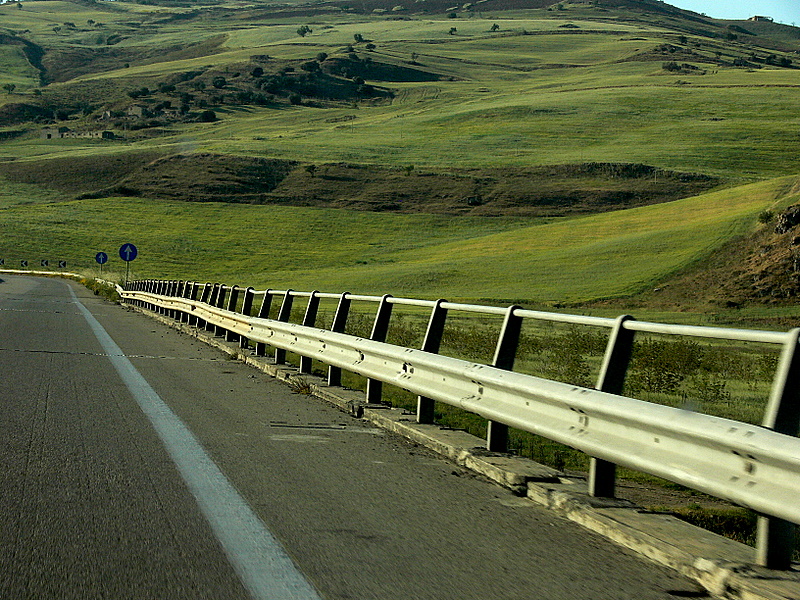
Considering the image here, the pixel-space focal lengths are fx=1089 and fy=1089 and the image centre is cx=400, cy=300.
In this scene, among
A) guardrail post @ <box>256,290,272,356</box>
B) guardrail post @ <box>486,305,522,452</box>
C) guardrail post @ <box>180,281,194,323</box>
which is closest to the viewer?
guardrail post @ <box>486,305,522,452</box>

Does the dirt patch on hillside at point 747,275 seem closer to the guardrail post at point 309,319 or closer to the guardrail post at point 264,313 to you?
the guardrail post at point 264,313

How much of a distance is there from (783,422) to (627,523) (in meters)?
1.34

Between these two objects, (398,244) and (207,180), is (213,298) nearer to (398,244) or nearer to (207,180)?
(398,244)

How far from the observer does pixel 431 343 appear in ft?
33.2

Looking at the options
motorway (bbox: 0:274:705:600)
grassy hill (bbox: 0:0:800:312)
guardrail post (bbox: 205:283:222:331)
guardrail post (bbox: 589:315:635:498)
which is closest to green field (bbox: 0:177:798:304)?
grassy hill (bbox: 0:0:800:312)

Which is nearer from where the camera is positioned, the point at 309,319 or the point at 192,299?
the point at 309,319

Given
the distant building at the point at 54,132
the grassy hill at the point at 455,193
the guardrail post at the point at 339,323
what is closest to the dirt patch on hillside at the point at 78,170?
the grassy hill at the point at 455,193

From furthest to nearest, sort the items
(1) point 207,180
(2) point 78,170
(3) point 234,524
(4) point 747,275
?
(2) point 78,170, (1) point 207,180, (4) point 747,275, (3) point 234,524

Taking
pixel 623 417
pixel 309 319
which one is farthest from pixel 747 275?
pixel 623 417

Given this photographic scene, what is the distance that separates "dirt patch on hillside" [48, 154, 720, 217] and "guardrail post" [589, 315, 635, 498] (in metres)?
79.7

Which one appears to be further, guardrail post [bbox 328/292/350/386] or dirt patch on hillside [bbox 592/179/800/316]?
dirt patch on hillside [bbox 592/179/800/316]

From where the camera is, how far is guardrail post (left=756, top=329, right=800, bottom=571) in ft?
17.1

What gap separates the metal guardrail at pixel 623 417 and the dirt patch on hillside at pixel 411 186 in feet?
253

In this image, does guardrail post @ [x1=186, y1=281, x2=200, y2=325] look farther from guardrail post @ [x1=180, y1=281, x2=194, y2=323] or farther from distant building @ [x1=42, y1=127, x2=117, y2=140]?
distant building @ [x1=42, y1=127, x2=117, y2=140]
